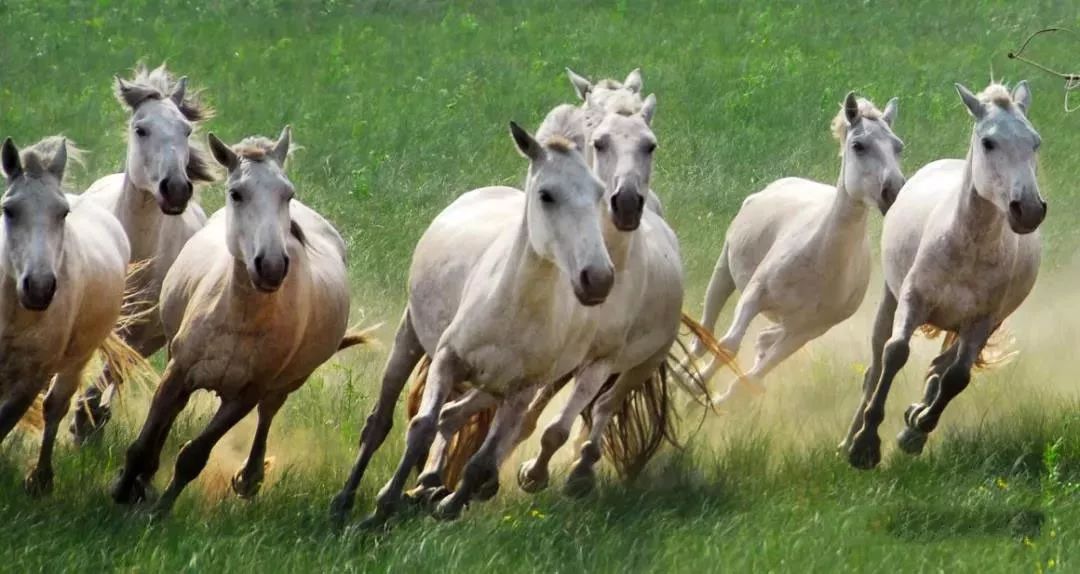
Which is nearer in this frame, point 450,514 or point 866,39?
point 450,514

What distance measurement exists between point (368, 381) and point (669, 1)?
17310 millimetres

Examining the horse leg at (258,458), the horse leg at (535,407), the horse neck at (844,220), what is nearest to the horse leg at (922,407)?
the horse neck at (844,220)

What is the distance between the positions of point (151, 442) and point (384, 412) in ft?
4.05

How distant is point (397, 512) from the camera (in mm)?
8578

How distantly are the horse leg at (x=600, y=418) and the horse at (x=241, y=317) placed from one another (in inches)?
55.5

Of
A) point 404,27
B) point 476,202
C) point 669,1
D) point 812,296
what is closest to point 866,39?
point 669,1

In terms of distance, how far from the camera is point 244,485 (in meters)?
9.73

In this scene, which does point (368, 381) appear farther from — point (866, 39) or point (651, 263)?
point (866, 39)

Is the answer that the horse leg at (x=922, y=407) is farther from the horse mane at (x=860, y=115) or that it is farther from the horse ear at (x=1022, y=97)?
the horse mane at (x=860, y=115)

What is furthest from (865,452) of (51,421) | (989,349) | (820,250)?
(51,421)

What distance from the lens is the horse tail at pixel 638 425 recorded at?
10375 mm

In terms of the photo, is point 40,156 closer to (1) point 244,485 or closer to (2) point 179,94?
(1) point 244,485

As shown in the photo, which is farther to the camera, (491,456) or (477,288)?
(477,288)

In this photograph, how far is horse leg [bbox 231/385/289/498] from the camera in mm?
9703
